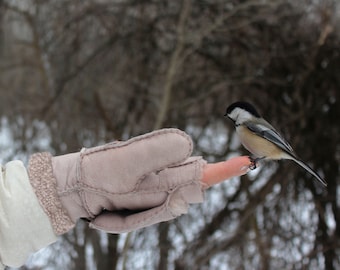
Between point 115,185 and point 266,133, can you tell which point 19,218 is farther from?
point 266,133

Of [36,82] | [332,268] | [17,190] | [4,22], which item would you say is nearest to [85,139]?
[36,82]

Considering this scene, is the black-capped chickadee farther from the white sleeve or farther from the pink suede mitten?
the white sleeve

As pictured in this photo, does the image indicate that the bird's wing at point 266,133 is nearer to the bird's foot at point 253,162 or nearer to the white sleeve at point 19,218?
the bird's foot at point 253,162

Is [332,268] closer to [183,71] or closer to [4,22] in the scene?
[183,71]

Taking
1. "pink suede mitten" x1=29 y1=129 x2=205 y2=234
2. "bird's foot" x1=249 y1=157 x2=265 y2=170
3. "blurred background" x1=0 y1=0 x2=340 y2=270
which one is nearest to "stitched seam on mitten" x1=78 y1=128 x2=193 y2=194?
"pink suede mitten" x1=29 y1=129 x2=205 y2=234

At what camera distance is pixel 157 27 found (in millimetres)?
2646

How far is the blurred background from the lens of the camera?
2408 millimetres

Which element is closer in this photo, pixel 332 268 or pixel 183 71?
pixel 332 268

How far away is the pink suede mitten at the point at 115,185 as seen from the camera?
3.14 ft

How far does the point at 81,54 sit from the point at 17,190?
6.47 feet

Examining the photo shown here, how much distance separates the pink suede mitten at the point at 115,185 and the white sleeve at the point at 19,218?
14mm

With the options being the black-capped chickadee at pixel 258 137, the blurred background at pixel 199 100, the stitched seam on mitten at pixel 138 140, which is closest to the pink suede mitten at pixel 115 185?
the stitched seam on mitten at pixel 138 140

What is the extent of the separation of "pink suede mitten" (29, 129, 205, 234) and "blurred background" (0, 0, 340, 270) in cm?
140

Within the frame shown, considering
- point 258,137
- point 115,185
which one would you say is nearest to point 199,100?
point 258,137
